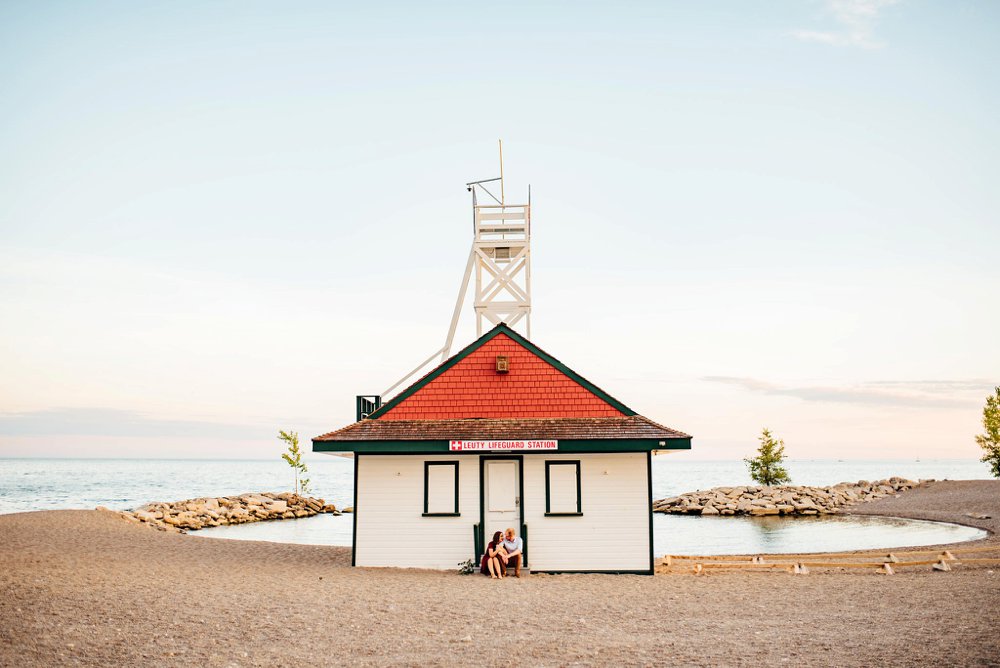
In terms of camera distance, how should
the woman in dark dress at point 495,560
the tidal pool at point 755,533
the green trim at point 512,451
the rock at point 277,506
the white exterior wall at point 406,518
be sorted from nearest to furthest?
the woman in dark dress at point 495,560 → the green trim at point 512,451 → the white exterior wall at point 406,518 → the tidal pool at point 755,533 → the rock at point 277,506

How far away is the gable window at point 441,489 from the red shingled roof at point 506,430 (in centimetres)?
84

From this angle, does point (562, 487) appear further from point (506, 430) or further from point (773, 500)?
point (773, 500)

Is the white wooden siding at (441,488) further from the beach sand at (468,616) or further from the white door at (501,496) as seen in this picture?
the beach sand at (468,616)

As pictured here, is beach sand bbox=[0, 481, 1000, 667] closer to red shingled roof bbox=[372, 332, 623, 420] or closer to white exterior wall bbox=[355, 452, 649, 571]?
white exterior wall bbox=[355, 452, 649, 571]

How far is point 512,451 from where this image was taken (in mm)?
18109

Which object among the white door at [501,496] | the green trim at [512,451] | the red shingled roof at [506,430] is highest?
the red shingled roof at [506,430]

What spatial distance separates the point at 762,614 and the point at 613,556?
586 centimetres

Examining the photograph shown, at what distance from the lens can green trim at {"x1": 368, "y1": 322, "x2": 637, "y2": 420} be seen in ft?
63.9

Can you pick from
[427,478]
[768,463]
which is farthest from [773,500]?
[427,478]

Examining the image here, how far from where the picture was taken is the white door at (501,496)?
60.7 ft

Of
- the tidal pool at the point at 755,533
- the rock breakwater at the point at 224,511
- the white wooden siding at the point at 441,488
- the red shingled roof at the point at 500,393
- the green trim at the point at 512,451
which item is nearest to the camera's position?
the green trim at the point at 512,451

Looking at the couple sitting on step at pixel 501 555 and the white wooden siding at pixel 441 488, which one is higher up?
the white wooden siding at pixel 441 488

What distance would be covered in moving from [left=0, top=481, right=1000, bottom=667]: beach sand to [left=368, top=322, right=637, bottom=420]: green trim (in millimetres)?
4012

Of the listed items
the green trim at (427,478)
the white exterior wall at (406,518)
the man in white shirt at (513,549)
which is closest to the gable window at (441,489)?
the green trim at (427,478)
